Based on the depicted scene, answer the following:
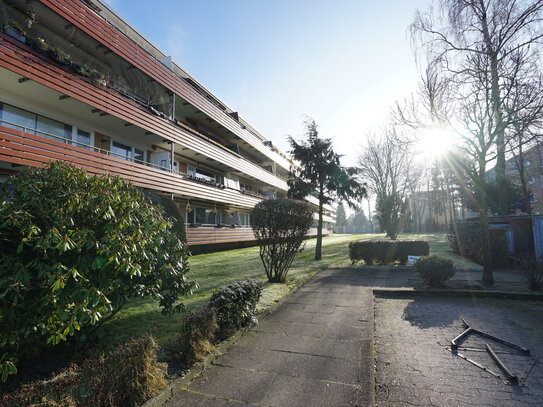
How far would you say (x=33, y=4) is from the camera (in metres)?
10.4

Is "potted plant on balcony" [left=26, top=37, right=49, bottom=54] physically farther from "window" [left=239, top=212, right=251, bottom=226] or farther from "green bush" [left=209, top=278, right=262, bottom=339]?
"window" [left=239, top=212, right=251, bottom=226]

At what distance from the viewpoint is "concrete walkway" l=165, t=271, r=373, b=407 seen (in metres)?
2.92

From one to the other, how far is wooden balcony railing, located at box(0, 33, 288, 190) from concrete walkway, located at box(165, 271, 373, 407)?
38.2 feet

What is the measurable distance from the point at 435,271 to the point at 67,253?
8.47m

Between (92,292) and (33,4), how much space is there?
44.6 ft

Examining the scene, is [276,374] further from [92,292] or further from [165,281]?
[92,292]

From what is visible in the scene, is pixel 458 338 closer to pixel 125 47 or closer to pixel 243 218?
pixel 125 47

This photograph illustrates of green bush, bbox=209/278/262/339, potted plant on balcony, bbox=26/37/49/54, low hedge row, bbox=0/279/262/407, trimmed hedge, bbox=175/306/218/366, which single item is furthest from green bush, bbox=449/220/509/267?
potted plant on balcony, bbox=26/37/49/54

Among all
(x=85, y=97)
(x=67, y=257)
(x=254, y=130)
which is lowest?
(x=67, y=257)

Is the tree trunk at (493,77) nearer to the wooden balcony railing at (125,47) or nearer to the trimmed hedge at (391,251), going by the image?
the trimmed hedge at (391,251)

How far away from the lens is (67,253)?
9.83 feet

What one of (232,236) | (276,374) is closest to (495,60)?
(276,374)

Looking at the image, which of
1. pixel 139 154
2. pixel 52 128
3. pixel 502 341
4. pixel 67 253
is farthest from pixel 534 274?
pixel 139 154

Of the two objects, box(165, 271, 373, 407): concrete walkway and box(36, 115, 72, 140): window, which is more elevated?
box(36, 115, 72, 140): window
